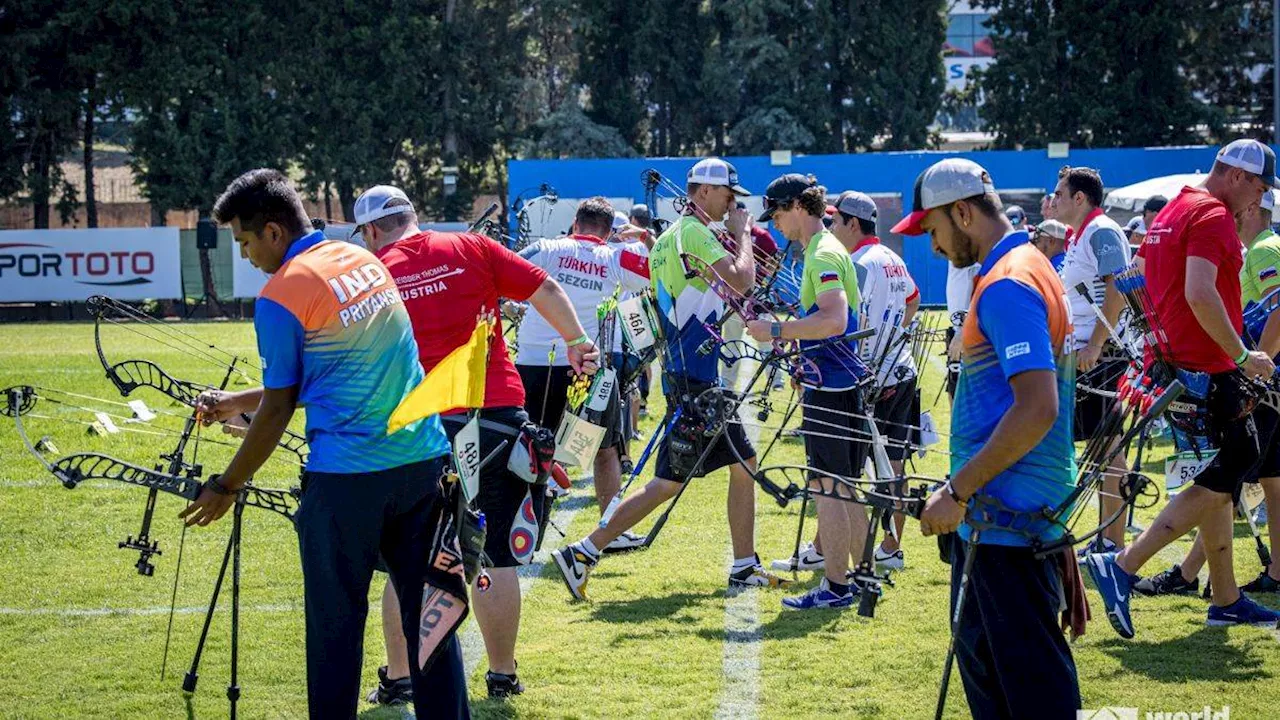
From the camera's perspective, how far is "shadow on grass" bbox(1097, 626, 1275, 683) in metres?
6.26

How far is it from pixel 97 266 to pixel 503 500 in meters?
28.7

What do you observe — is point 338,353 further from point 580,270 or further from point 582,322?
point 582,322

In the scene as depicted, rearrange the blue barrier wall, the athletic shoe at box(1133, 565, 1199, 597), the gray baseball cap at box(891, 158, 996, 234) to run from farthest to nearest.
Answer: the blue barrier wall, the athletic shoe at box(1133, 565, 1199, 597), the gray baseball cap at box(891, 158, 996, 234)

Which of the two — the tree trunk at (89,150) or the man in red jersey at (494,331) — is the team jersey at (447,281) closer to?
the man in red jersey at (494,331)

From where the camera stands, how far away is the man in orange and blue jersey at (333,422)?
4.55 m

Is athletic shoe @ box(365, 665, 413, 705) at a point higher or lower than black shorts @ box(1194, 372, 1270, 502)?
lower

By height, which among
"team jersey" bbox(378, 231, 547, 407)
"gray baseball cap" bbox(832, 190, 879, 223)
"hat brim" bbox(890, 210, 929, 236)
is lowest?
"team jersey" bbox(378, 231, 547, 407)

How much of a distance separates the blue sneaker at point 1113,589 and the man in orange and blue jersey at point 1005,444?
2178 mm

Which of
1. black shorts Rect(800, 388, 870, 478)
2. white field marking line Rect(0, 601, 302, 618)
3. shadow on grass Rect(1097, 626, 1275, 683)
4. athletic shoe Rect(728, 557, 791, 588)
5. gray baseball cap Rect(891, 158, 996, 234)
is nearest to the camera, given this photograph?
gray baseball cap Rect(891, 158, 996, 234)

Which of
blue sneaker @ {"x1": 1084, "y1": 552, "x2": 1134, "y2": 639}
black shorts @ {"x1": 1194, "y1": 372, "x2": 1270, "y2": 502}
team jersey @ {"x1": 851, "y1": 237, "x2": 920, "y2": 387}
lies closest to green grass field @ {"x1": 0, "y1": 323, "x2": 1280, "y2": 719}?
blue sneaker @ {"x1": 1084, "y1": 552, "x2": 1134, "y2": 639}

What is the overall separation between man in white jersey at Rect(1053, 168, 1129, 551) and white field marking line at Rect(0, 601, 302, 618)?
14.8 feet

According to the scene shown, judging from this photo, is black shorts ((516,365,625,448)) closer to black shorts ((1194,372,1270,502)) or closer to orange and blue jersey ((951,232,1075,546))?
black shorts ((1194,372,1270,502))

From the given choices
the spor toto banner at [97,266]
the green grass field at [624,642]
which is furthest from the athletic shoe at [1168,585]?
the spor toto banner at [97,266]

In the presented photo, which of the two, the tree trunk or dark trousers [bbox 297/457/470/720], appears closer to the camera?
dark trousers [bbox 297/457/470/720]
